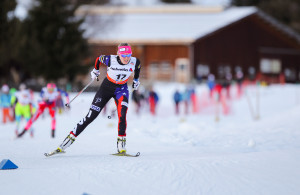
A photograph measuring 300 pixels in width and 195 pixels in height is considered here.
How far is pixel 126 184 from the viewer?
20.4ft

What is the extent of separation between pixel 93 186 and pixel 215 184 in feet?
5.28

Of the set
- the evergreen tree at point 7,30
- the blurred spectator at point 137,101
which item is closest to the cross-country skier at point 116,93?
the blurred spectator at point 137,101

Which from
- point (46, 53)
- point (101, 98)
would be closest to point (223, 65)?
point (46, 53)

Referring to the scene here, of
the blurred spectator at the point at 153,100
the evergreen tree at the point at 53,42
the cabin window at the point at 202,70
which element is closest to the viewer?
the blurred spectator at the point at 153,100

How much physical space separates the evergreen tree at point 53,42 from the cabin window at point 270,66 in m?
19.5

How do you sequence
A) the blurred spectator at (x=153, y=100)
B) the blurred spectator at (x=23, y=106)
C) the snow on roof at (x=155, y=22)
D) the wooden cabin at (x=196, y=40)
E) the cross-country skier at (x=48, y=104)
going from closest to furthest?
the cross-country skier at (x=48, y=104) < the blurred spectator at (x=23, y=106) < the blurred spectator at (x=153, y=100) < the snow on roof at (x=155, y=22) < the wooden cabin at (x=196, y=40)

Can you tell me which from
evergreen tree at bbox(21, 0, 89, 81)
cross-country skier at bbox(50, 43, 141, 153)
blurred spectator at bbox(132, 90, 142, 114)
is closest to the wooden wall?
evergreen tree at bbox(21, 0, 89, 81)

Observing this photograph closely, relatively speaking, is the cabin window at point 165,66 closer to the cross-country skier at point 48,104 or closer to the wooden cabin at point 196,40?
the wooden cabin at point 196,40

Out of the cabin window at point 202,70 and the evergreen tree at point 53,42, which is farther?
the cabin window at point 202,70

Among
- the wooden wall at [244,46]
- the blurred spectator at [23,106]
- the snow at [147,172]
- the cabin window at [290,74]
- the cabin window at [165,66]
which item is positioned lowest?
the snow at [147,172]

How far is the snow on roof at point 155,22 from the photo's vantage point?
3828 cm

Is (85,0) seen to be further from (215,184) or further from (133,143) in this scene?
(215,184)

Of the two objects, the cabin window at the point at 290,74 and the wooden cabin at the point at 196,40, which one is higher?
the wooden cabin at the point at 196,40

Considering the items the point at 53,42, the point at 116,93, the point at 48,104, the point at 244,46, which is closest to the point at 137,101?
the point at 53,42
